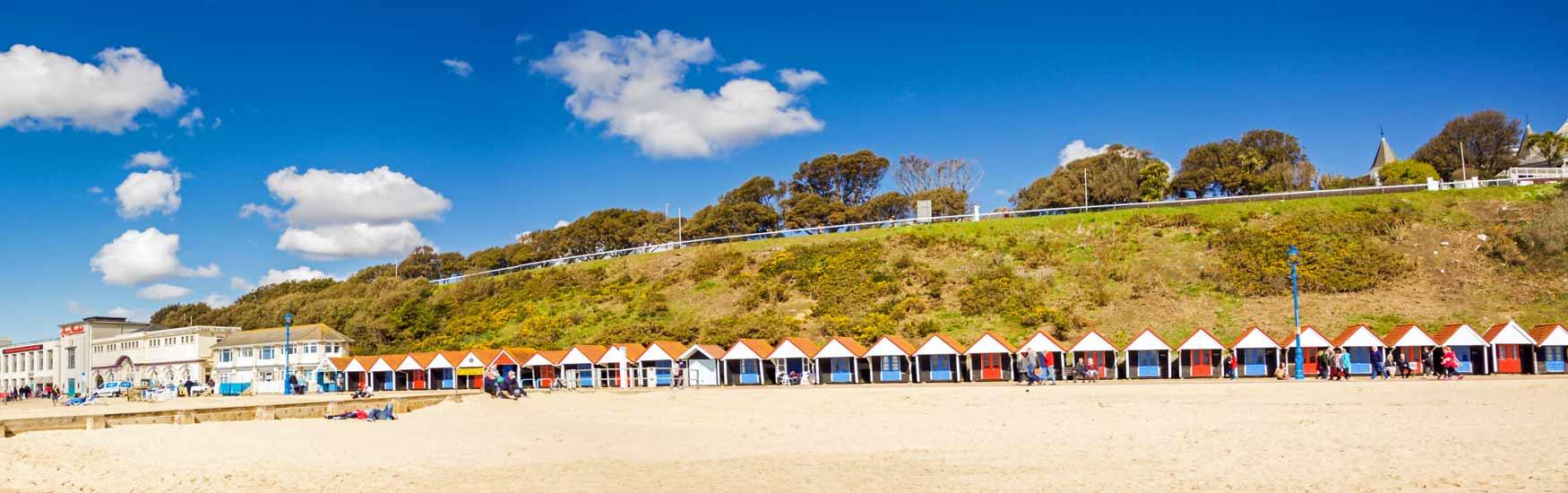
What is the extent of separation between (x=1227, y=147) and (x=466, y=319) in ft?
237

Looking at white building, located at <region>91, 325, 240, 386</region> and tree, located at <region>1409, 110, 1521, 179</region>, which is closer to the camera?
white building, located at <region>91, 325, 240, 386</region>

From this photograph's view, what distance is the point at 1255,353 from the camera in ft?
139

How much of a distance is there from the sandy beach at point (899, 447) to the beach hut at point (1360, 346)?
42.3 feet

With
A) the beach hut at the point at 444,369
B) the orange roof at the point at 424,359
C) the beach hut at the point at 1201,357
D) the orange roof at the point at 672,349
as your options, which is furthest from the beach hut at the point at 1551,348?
the orange roof at the point at 424,359

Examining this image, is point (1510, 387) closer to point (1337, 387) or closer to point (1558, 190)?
point (1337, 387)

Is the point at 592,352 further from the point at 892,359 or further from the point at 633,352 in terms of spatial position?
the point at 892,359

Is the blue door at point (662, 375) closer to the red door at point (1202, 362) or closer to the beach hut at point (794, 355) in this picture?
the beach hut at point (794, 355)

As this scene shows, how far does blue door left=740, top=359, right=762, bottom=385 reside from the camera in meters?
47.9

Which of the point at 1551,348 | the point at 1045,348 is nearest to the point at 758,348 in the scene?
the point at 1045,348

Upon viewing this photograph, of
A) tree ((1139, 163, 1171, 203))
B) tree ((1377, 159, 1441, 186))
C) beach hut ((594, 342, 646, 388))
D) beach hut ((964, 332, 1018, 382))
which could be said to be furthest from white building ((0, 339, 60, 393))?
tree ((1377, 159, 1441, 186))

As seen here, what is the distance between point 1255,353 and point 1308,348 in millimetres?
1963

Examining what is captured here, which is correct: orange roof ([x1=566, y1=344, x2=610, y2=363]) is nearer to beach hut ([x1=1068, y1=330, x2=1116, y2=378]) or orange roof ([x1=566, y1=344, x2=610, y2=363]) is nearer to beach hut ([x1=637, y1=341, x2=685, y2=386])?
beach hut ([x1=637, y1=341, x2=685, y2=386])

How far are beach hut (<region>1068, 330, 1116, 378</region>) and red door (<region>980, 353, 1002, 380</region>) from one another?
306cm

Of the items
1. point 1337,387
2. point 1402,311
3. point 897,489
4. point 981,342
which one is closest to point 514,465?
point 897,489
